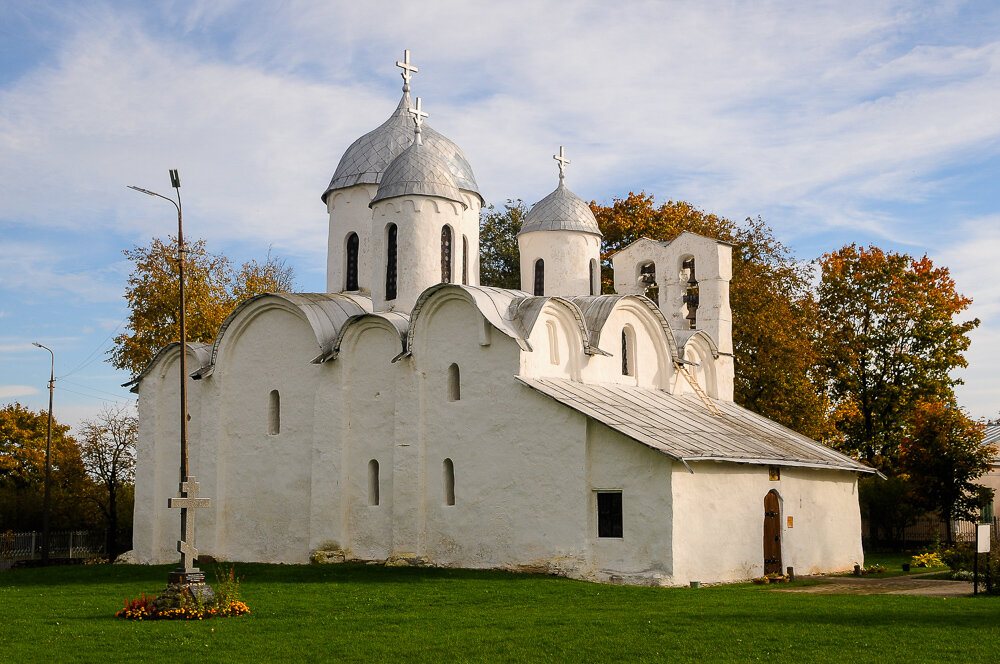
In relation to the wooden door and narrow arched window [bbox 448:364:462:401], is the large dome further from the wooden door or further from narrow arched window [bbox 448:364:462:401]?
the wooden door

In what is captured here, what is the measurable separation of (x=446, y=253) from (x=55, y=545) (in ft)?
55.5

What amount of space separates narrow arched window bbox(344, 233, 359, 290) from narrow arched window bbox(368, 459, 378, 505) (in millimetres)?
5401

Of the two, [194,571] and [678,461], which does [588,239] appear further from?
[194,571]

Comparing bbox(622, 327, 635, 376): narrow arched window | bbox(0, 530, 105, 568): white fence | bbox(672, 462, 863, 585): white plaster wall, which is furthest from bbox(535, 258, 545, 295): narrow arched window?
bbox(0, 530, 105, 568): white fence

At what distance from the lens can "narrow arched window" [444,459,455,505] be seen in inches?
803

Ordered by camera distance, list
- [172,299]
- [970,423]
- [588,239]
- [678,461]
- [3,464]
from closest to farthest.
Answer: [678,461] → [588,239] → [970,423] → [172,299] → [3,464]

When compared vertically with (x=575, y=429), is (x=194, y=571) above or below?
below

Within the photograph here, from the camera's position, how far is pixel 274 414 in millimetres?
23812

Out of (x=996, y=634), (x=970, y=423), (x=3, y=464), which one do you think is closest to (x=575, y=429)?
(x=996, y=634)

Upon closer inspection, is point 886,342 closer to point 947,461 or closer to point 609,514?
point 947,461

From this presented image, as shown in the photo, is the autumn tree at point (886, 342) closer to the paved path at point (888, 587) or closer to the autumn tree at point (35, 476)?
the paved path at point (888, 587)

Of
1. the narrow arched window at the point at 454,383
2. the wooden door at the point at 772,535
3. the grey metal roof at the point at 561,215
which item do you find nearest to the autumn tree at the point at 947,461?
the wooden door at the point at 772,535

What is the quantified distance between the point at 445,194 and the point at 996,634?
48.6 ft

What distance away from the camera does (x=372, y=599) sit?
1549 cm
